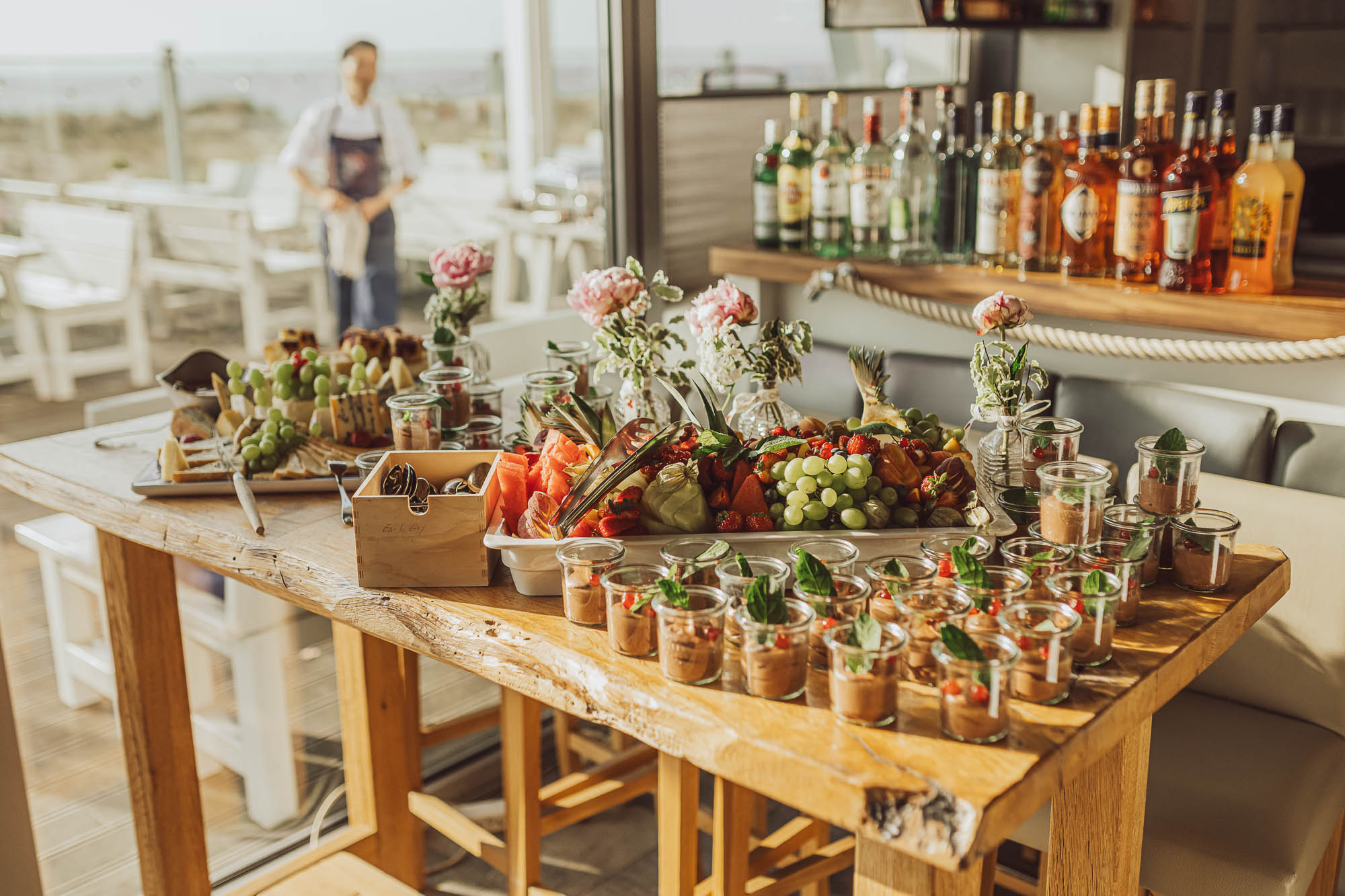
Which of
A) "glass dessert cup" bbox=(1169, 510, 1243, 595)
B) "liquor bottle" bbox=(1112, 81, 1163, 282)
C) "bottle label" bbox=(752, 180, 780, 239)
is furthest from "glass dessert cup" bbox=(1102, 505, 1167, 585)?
"bottle label" bbox=(752, 180, 780, 239)

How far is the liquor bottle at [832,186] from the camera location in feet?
8.63

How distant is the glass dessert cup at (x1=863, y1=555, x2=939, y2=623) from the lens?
1.14 m

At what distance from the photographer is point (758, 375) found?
5.02 ft

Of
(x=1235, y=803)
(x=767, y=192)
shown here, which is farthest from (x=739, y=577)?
(x=767, y=192)

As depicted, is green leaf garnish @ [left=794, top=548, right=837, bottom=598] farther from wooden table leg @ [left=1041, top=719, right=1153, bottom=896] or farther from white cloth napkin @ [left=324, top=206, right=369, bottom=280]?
white cloth napkin @ [left=324, top=206, right=369, bottom=280]

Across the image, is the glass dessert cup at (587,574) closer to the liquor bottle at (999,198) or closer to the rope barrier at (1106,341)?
the rope barrier at (1106,341)

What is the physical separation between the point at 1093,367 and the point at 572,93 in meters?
1.38

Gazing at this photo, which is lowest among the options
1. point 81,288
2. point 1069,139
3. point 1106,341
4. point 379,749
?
point 379,749

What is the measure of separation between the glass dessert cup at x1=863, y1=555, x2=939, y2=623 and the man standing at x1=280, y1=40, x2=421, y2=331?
1945mm

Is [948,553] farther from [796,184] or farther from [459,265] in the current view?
[796,184]

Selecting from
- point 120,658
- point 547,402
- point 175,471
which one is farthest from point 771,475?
point 120,658

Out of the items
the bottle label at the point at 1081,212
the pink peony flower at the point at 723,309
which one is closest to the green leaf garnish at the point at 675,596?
the pink peony flower at the point at 723,309

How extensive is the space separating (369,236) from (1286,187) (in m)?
2.00

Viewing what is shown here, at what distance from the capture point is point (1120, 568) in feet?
3.87
